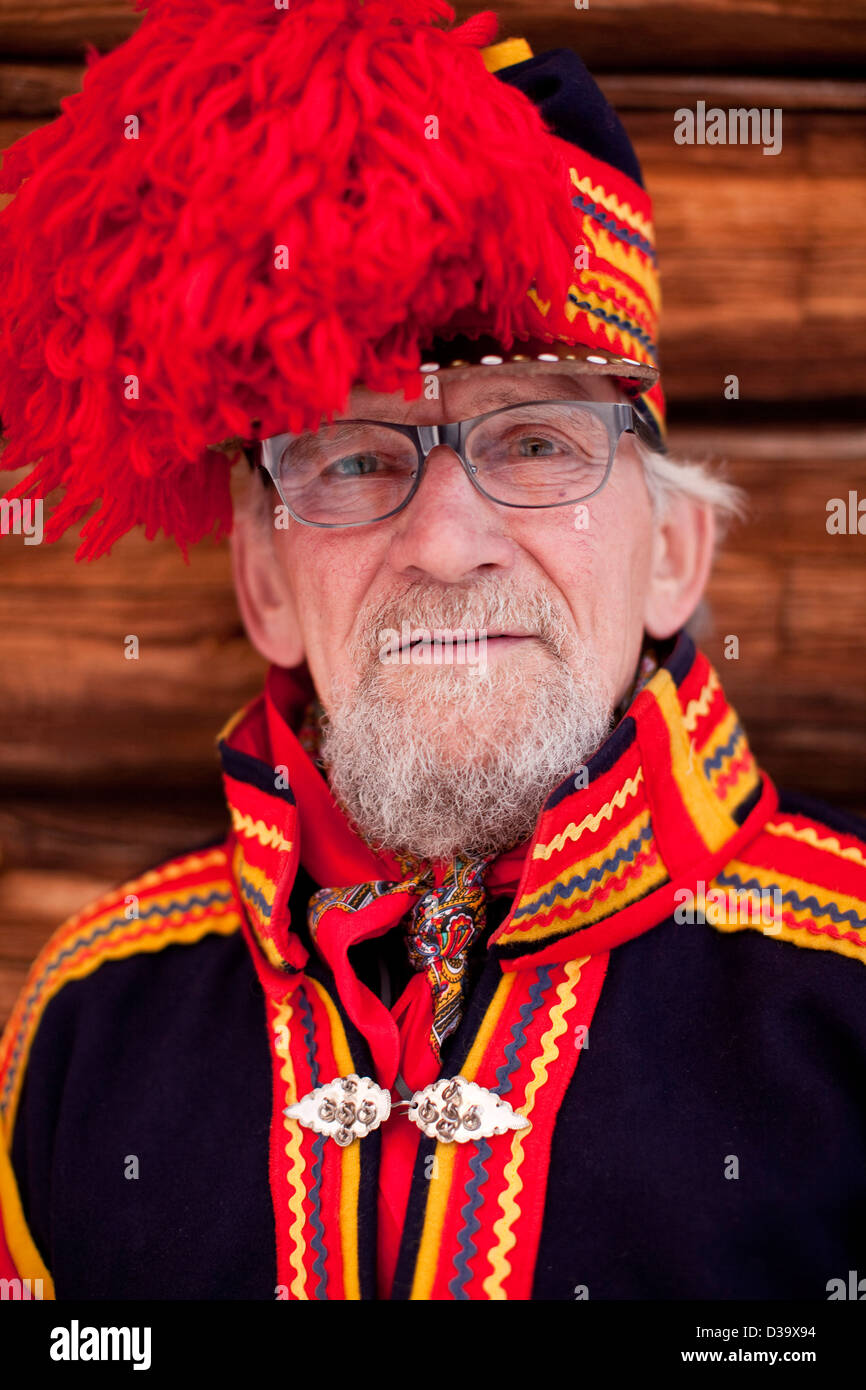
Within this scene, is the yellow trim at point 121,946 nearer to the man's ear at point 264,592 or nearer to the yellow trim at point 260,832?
the yellow trim at point 260,832

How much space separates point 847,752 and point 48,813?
49.6 inches

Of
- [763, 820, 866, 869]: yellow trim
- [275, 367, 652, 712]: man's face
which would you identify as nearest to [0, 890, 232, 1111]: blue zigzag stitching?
[275, 367, 652, 712]: man's face

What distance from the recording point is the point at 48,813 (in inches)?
68.7

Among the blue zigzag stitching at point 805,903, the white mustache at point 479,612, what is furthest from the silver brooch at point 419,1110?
the white mustache at point 479,612

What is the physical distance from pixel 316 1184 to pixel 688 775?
1.92ft

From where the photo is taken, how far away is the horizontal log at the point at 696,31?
1.47 meters

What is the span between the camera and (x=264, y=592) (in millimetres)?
1451

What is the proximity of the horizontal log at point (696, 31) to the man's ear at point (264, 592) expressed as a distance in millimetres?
759

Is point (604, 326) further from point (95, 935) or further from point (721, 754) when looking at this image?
point (95, 935)

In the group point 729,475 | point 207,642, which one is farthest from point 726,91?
point 207,642

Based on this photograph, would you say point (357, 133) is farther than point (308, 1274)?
No

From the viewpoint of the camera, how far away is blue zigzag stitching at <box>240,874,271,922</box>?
1206mm
